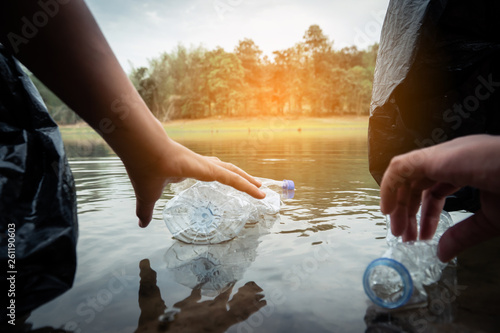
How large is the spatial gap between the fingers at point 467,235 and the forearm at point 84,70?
4.03 feet

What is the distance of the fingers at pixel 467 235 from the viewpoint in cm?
120

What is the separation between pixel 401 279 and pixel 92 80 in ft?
4.37

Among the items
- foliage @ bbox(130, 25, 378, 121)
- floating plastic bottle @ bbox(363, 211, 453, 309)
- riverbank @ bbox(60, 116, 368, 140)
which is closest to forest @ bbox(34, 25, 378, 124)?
foliage @ bbox(130, 25, 378, 121)

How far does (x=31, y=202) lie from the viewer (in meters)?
1.34

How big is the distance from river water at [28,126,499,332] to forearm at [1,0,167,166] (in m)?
0.68

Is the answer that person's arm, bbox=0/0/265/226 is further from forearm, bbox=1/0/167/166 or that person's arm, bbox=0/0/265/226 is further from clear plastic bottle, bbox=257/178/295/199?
clear plastic bottle, bbox=257/178/295/199

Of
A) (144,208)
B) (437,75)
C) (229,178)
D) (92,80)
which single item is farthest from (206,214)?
(437,75)

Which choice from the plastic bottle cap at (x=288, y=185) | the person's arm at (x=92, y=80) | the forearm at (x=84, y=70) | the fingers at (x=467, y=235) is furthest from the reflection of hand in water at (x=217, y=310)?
the plastic bottle cap at (x=288, y=185)

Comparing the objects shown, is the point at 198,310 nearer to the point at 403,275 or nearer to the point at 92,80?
the point at 403,275

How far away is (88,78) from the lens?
3.71ft

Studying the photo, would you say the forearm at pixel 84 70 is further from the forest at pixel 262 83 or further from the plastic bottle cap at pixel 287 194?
the forest at pixel 262 83

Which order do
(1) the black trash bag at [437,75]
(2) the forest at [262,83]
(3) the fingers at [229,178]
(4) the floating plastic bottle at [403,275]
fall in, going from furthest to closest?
(2) the forest at [262,83], (1) the black trash bag at [437,75], (3) the fingers at [229,178], (4) the floating plastic bottle at [403,275]

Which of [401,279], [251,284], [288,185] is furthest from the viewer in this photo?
[288,185]

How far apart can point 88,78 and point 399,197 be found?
1.18m
